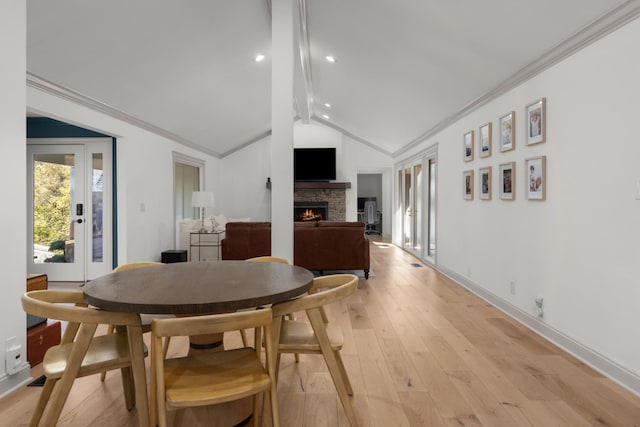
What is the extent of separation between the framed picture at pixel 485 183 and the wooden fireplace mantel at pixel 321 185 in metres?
5.30

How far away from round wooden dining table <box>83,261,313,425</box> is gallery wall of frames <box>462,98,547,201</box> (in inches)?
90.7

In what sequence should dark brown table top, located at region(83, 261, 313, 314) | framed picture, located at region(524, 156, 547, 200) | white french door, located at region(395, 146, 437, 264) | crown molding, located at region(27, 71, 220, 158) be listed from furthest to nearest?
white french door, located at region(395, 146, 437, 264) → crown molding, located at region(27, 71, 220, 158) → framed picture, located at region(524, 156, 547, 200) → dark brown table top, located at region(83, 261, 313, 314)

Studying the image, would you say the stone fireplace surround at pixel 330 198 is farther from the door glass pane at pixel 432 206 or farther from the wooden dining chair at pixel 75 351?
the wooden dining chair at pixel 75 351

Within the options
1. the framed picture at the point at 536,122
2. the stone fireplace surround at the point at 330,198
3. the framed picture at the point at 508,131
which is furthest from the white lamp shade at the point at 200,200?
the framed picture at the point at 536,122

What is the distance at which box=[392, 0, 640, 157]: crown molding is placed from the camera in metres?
2.24

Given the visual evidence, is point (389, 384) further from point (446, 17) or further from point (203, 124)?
point (203, 124)

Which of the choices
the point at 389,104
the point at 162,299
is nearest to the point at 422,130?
the point at 389,104

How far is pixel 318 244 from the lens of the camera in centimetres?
530

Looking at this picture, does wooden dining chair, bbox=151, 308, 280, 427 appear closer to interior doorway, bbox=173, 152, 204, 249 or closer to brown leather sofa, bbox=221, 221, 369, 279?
brown leather sofa, bbox=221, 221, 369, 279

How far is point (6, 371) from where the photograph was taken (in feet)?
7.09

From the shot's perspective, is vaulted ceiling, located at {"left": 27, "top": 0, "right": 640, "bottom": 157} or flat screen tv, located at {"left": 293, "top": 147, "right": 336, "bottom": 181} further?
flat screen tv, located at {"left": 293, "top": 147, "right": 336, "bottom": 181}

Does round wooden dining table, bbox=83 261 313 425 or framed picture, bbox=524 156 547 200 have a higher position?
framed picture, bbox=524 156 547 200

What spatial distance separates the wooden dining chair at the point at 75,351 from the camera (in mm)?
1449

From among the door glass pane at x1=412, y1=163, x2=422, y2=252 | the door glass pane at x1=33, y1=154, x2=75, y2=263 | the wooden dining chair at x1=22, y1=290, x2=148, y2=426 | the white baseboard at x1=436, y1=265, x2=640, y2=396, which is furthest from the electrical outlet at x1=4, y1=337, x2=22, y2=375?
the door glass pane at x1=412, y1=163, x2=422, y2=252
